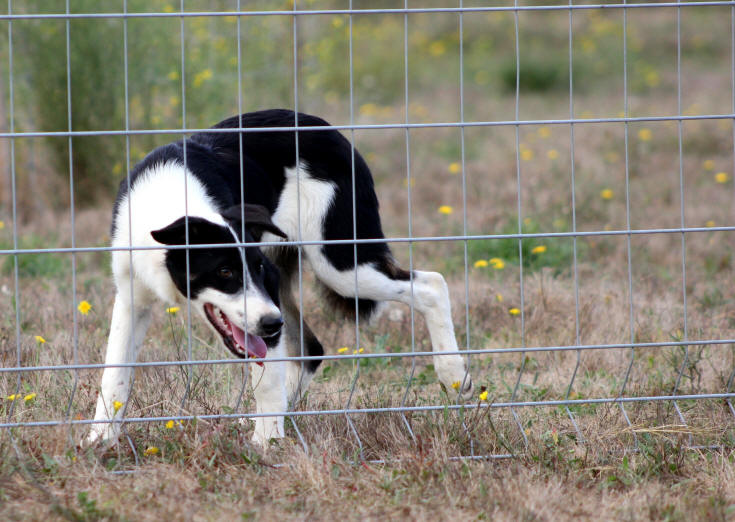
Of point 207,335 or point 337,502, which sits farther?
point 207,335

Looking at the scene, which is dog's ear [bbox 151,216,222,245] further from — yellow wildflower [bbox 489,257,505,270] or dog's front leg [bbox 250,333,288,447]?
yellow wildflower [bbox 489,257,505,270]

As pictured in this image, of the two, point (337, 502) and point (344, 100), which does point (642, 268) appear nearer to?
point (337, 502)

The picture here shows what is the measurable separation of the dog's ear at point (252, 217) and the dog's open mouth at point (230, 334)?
291 mm

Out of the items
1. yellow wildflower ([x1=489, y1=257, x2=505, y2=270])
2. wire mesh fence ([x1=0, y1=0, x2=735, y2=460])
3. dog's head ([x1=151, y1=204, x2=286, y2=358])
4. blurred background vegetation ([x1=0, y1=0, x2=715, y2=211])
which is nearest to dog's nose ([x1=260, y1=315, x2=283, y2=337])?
dog's head ([x1=151, y1=204, x2=286, y2=358])

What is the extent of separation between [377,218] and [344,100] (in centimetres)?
736

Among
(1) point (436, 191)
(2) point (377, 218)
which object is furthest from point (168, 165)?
(1) point (436, 191)

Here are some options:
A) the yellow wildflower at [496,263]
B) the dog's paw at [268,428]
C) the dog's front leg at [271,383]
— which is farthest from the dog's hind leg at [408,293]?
the yellow wildflower at [496,263]

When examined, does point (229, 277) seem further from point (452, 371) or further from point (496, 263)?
point (496, 263)

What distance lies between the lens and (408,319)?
14.3 ft

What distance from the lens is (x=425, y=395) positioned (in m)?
3.59

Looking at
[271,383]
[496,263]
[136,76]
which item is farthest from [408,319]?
[136,76]

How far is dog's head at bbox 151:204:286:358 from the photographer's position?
2.86 metres

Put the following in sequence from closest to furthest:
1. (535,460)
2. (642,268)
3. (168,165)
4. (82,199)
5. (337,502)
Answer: (337,502) → (535,460) → (168,165) → (642,268) → (82,199)

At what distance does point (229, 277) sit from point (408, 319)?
1.62m
